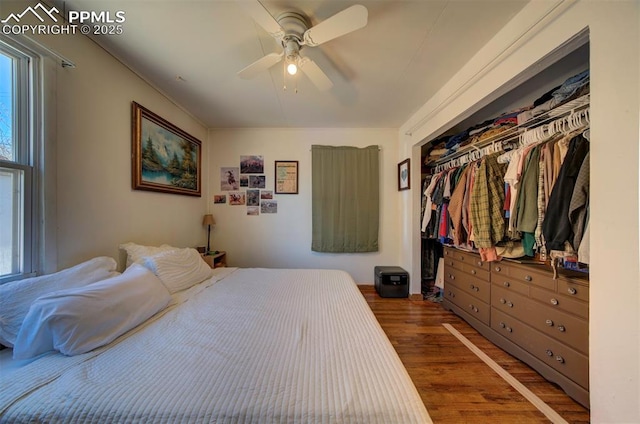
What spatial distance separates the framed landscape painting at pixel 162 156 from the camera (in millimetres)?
1928

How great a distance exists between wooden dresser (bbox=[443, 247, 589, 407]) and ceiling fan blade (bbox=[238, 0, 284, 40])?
235 centimetres

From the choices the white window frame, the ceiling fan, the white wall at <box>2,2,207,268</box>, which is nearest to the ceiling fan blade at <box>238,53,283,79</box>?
the ceiling fan

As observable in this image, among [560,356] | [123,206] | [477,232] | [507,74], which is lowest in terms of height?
[560,356]

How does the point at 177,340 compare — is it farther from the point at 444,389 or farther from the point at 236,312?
the point at 444,389

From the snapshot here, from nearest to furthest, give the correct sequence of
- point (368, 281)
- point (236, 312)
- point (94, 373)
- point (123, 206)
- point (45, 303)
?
point (94, 373), point (45, 303), point (236, 312), point (123, 206), point (368, 281)

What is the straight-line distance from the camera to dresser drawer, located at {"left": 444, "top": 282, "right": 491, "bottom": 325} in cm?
197

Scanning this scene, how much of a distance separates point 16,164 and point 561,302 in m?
3.35

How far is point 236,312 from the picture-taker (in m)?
1.31

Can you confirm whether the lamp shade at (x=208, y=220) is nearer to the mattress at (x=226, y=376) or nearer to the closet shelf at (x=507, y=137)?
the mattress at (x=226, y=376)

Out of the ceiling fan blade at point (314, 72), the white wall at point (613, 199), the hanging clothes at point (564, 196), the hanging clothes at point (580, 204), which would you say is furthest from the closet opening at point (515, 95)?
the ceiling fan blade at point (314, 72)

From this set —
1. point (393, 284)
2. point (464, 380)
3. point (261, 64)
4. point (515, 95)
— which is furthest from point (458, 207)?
point (261, 64)

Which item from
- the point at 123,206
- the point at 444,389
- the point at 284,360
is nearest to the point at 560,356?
the point at 444,389

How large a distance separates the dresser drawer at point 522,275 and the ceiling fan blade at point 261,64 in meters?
2.37

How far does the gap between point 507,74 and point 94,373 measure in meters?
2.67
